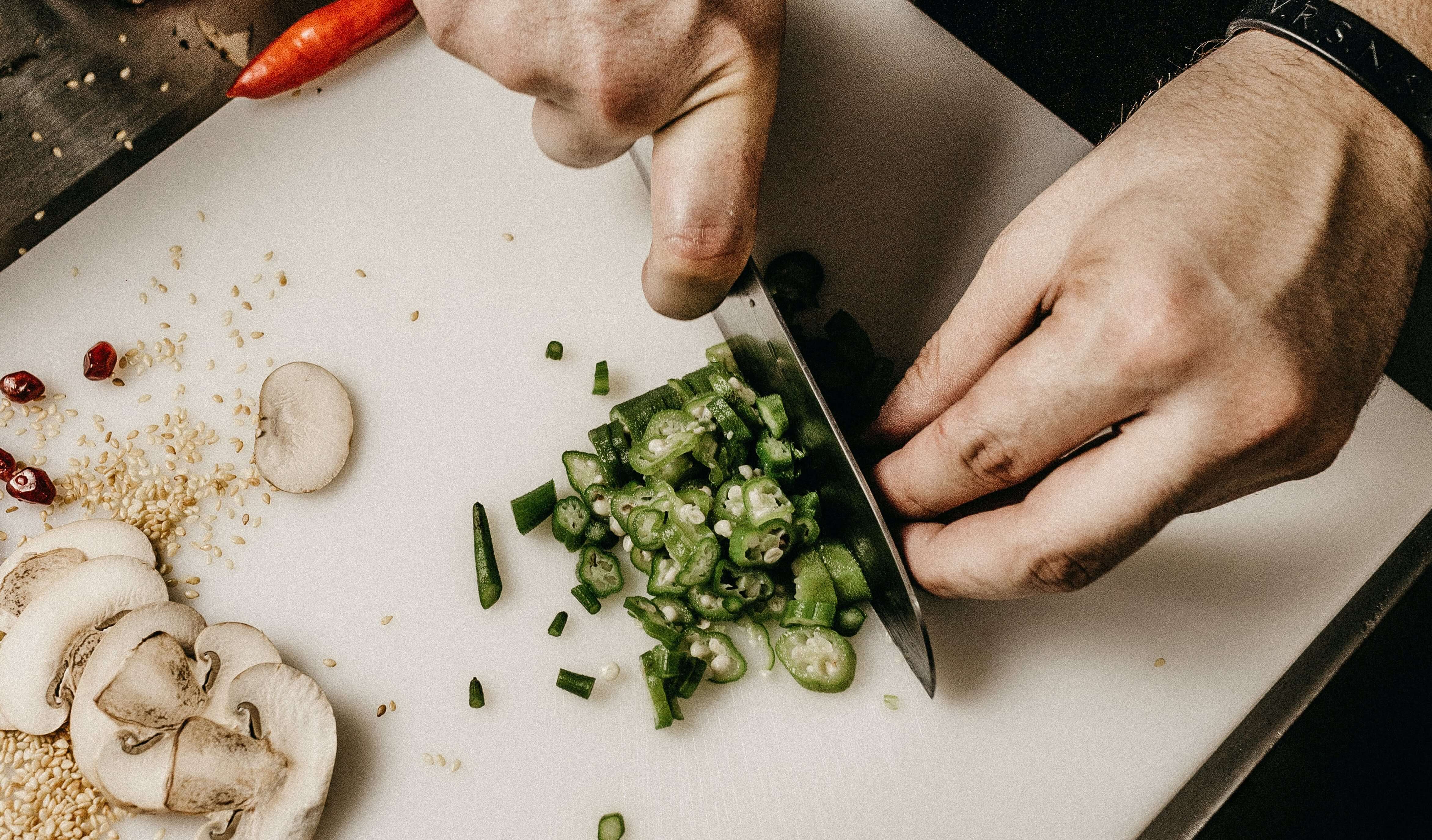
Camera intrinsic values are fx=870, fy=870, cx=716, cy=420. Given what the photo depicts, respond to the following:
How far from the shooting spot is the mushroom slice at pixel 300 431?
1917 millimetres

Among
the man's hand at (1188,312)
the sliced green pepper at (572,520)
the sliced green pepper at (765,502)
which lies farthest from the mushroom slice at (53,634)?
the man's hand at (1188,312)

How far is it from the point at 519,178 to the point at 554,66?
2.61 ft

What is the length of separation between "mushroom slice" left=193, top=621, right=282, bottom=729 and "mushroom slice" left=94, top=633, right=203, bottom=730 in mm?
23

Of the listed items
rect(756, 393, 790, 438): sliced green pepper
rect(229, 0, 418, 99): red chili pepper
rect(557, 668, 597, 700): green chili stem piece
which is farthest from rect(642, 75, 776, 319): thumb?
rect(229, 0, 418, 99): red chili pepper

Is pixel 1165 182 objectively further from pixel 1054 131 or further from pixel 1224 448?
pixel 1054 131

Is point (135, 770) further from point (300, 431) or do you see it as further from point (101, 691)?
point (300, 431)

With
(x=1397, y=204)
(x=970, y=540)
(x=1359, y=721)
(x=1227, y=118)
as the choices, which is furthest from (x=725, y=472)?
(x=1359, y=721)

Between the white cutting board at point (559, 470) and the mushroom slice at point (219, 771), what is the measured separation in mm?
153

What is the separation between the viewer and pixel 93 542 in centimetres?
189

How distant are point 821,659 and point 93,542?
1.59 meters

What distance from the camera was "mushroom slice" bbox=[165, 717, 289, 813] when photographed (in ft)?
5.44

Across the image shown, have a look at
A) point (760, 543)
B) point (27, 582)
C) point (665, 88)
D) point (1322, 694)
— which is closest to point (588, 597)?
point (760, 543)

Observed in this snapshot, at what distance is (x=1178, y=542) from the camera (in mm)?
1941

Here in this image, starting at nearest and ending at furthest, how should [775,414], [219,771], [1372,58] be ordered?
[1372,58] → [219,771] → [775,414]
